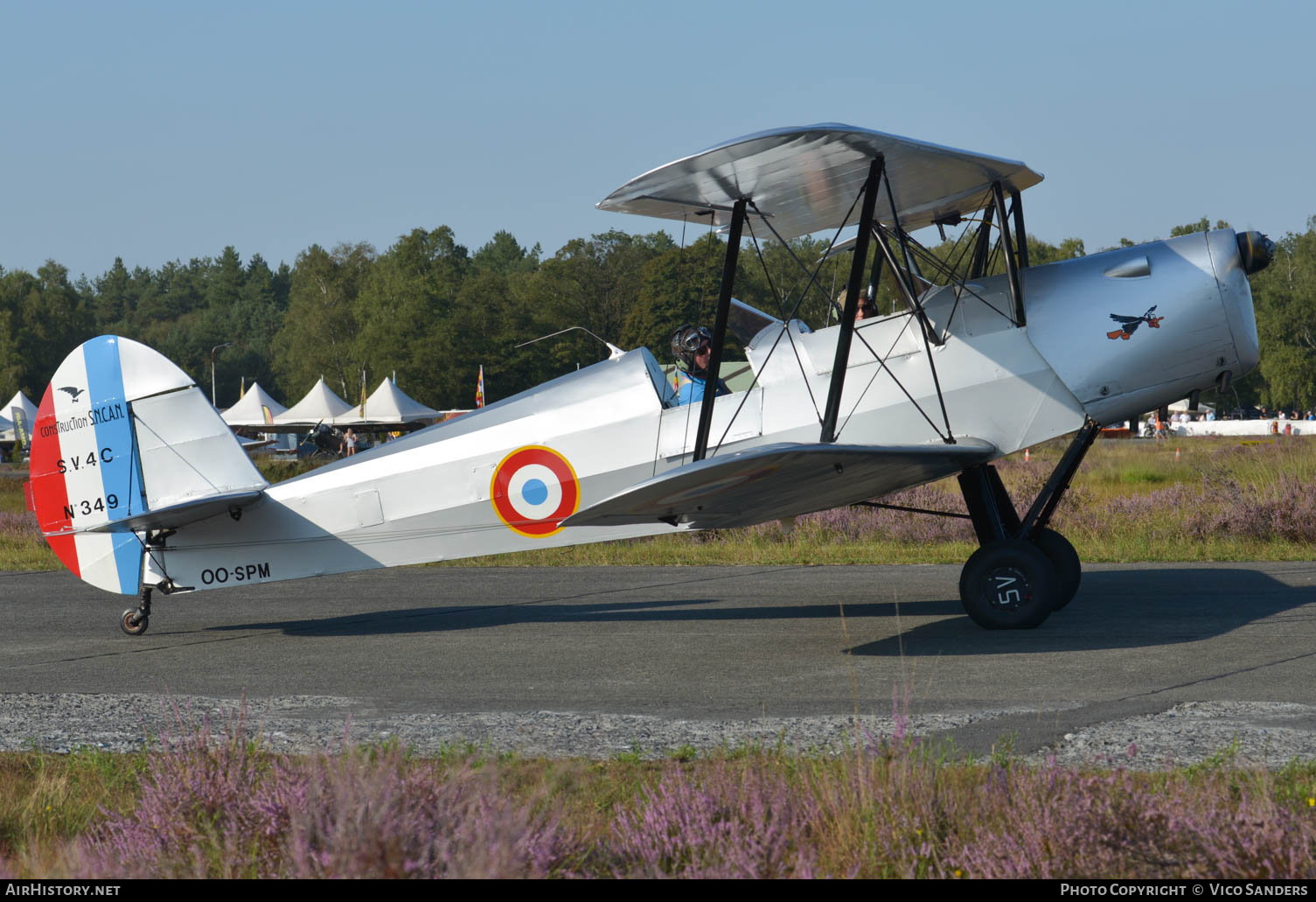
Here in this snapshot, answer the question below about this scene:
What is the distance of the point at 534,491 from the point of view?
8430 millimetres

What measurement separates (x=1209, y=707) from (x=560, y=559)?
942 centimetres

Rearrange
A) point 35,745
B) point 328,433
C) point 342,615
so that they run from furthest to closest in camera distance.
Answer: point 328,433
point 342,615
point 35,745

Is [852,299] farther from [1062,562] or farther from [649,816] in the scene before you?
[649,816]

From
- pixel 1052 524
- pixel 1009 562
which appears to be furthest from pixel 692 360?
pixel 1052 524

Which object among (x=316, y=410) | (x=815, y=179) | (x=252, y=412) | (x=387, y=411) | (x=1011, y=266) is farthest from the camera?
(x=252, y=412)

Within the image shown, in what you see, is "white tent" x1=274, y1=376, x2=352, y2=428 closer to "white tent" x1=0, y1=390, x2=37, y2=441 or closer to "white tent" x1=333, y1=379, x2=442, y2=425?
"white tent" x1=333, y1=379, x2=442, y2=425

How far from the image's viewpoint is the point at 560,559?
1383cm

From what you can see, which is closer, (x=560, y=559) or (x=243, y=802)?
(x=243, y=802)

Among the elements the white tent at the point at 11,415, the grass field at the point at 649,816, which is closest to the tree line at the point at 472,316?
the white tent at the point at 11,415

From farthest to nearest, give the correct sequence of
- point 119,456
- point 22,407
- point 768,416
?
point 22,407 → point 119,456 → point 768,416

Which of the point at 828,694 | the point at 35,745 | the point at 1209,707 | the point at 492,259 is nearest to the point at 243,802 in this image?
the point at 35,745

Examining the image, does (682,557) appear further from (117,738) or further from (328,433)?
(328,433)

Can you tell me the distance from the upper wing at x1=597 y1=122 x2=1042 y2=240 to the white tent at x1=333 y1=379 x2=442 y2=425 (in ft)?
134

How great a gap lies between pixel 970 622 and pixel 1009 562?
763 millimetres
